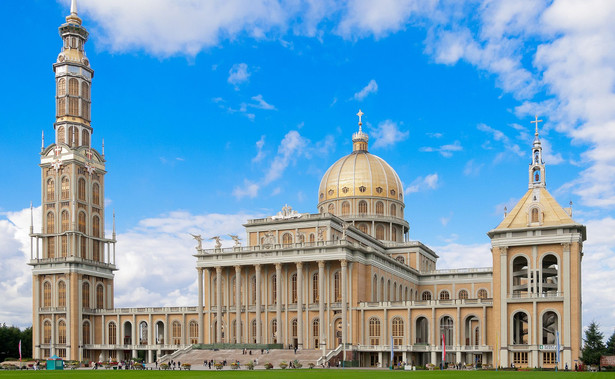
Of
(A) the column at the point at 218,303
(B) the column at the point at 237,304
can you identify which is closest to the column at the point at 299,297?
(B) the column at the point at 237,304

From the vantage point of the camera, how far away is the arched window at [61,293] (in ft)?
399

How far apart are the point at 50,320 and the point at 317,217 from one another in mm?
46948

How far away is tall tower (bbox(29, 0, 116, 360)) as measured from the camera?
121188mm

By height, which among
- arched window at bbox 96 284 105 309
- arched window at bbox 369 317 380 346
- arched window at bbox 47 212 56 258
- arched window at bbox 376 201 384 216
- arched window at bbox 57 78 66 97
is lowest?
arched window at bbox 369 317 380 346

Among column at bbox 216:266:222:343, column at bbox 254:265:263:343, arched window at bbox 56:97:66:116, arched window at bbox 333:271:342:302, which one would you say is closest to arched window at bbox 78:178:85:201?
arched window at bbox 56:97:66:116

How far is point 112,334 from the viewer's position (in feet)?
406

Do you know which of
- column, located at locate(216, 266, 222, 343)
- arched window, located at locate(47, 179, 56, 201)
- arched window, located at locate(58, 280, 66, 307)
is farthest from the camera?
arched window, located at locate(47, 179, 56, 201)

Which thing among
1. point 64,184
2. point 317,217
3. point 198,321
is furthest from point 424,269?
point 64,184

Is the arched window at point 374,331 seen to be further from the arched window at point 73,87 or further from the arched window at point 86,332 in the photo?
the arched window at point 73,87

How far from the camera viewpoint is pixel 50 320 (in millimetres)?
122250

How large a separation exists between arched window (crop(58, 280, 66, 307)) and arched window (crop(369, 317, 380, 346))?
50348mm

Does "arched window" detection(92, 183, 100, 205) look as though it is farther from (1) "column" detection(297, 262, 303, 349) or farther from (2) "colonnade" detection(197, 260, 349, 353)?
(1) "column" detection(297, 262, 303, 349)

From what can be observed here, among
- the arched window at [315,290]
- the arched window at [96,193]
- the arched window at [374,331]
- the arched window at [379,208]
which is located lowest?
the arched window at [374,331]

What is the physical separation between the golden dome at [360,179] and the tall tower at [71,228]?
124 feet
